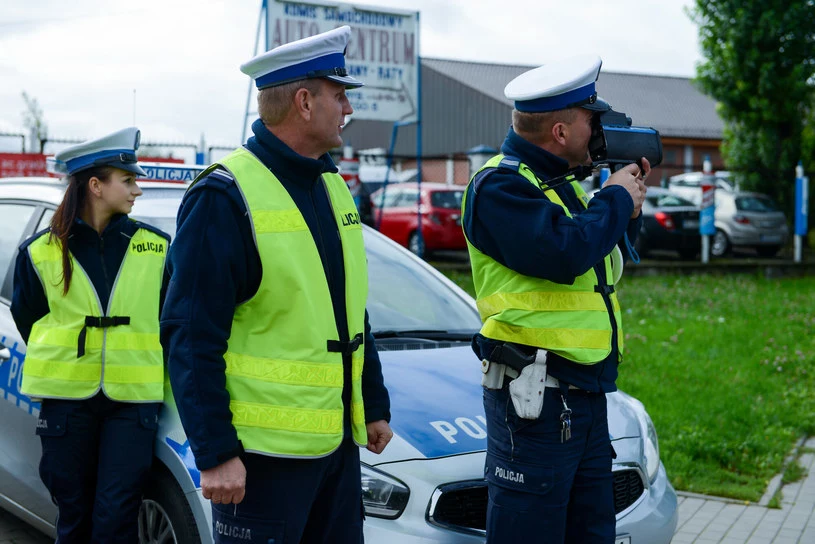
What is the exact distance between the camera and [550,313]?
2770mm

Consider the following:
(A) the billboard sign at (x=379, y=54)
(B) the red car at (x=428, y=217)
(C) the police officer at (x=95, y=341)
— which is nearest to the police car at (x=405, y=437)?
(C) the police officer at (x=95, y=341)

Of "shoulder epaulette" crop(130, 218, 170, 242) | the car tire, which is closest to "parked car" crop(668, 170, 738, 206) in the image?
"shoulder epaulette" crop(130, 218, 170, 242)

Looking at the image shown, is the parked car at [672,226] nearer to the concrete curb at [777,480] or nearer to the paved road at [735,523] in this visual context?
the concrete curb at [777,480]

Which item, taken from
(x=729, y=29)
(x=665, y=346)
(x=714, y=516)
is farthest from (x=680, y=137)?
(x=714, y=516)

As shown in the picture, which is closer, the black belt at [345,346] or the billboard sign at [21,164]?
the black belt at [345,346]

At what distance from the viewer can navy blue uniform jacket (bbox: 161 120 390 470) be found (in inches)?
85.6

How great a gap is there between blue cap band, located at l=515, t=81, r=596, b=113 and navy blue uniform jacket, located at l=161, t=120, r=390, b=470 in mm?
829

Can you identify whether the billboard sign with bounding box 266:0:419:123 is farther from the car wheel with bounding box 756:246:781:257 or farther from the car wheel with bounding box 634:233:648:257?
the car wheel with bounding box 756:246:781:257

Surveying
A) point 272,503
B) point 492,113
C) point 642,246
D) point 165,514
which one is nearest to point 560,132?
point 272,503

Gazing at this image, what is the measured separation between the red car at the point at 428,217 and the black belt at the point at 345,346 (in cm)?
1343

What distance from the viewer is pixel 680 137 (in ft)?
132

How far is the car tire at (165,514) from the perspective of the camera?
3189mm

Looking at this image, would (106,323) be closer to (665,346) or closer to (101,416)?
(101,416)

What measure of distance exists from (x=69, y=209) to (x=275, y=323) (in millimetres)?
1560
